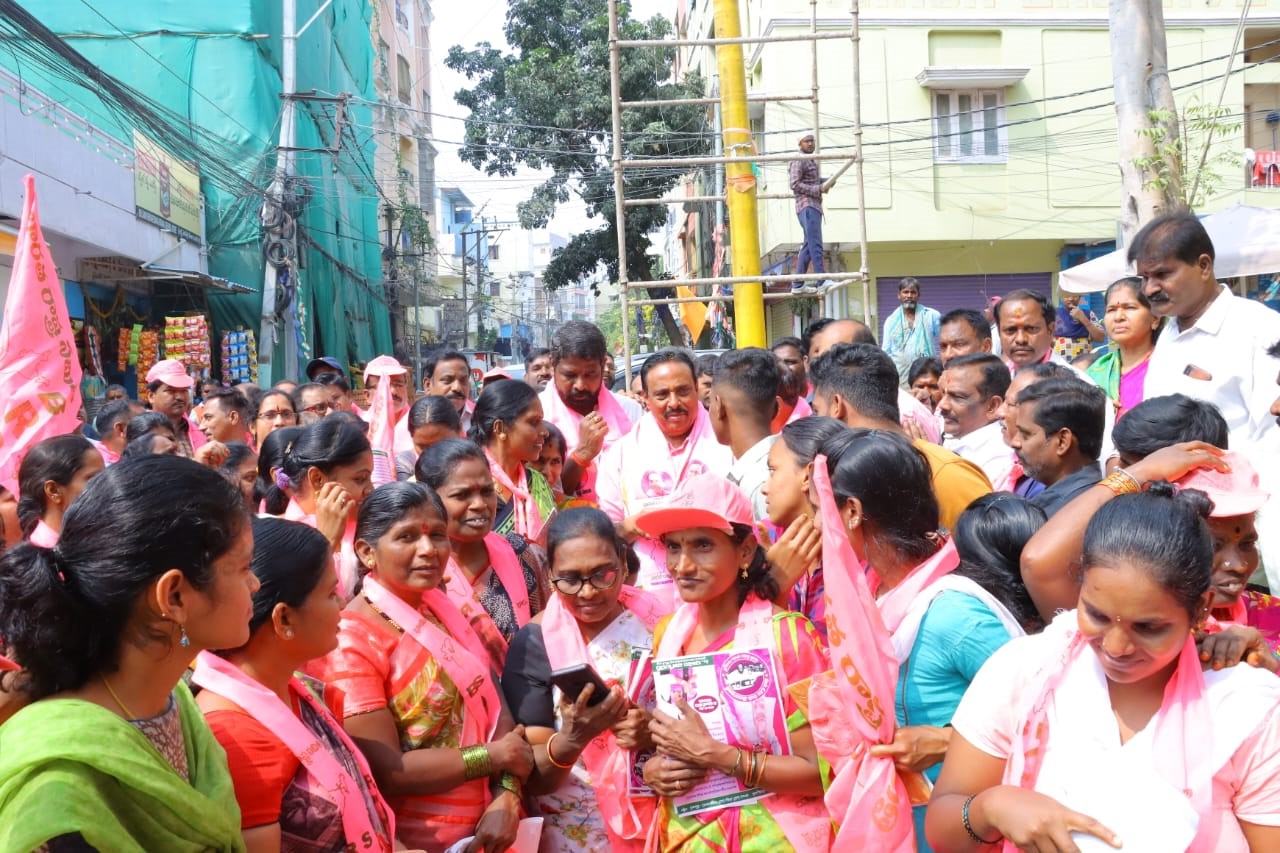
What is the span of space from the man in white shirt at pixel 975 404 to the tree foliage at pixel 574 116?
16924 millimetres

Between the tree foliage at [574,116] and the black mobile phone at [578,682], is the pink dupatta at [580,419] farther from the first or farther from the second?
the tree foliage at [574,116]

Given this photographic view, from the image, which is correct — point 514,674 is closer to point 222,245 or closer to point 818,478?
point 818,478

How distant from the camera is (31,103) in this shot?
11.4m

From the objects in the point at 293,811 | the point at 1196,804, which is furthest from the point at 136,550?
the point at 1196,804

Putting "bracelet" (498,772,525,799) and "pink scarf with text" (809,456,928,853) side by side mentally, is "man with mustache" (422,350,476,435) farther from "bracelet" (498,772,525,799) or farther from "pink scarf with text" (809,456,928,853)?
"pink scarf with text" (809,456,928,853)

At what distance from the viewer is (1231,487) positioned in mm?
2139

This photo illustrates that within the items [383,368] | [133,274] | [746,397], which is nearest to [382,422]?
[383,368]

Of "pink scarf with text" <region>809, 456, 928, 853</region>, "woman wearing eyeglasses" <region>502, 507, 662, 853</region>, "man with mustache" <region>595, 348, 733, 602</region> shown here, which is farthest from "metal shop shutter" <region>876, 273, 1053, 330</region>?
"pink scarf with text" <region>809, 456, 928, 853</region>

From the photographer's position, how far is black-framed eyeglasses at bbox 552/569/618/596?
2.94 m

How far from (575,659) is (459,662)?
307 mm

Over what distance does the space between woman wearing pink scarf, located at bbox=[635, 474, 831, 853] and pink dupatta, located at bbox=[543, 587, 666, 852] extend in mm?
99

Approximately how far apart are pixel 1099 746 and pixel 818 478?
0.74 meters

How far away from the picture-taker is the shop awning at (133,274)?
1396 centimetres

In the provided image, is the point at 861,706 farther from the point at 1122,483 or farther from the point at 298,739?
the point at 298,739
